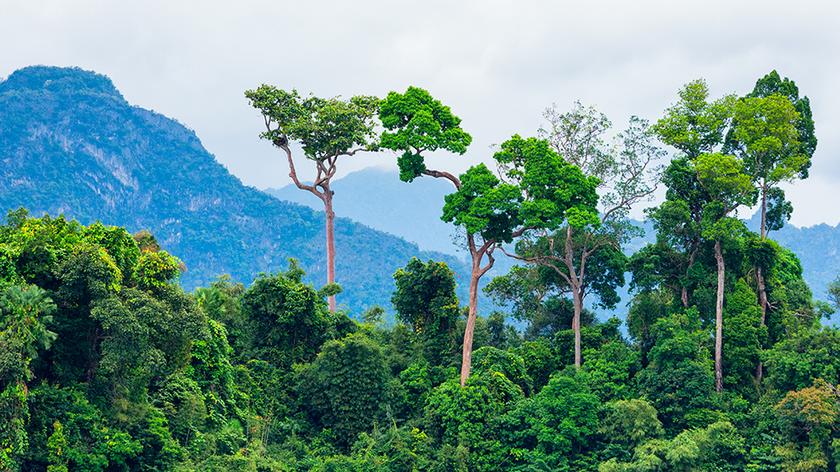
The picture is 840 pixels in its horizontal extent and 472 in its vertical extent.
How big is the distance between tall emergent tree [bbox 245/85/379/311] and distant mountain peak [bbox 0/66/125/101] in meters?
69.2

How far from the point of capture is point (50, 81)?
9244 centimetres

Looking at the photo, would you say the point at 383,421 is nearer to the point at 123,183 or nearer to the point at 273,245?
the point at 273,245

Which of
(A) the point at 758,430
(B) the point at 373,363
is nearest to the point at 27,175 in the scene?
(B) the point at 373,363

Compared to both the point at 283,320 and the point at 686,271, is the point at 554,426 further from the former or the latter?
the point at 283,320

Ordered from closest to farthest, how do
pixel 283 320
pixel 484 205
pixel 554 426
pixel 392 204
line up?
1. pixel 554 426
2. pixel 484 205
3. pixel 283 320
4. pixel 392 204

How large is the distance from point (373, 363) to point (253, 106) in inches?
340

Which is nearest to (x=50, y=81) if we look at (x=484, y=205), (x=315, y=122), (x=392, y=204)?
(x=315, y=122)

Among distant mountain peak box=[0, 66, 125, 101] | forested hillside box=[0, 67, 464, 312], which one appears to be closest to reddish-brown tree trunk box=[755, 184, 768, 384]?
forested hillside box=[0, 67, 464, 312]

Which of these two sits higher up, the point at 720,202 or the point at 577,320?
the point at 720,202

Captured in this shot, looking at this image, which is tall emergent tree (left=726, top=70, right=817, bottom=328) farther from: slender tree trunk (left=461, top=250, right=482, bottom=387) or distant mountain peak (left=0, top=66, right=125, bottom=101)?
distant mountain peak (left=0, top=66, right=125, bottom=101)

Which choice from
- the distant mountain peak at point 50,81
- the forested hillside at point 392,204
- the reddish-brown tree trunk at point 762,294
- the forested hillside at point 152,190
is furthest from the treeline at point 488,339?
the forested hillside at point 392,204

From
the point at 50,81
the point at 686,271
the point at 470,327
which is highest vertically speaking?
the point at 50,81

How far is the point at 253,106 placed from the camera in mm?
28625

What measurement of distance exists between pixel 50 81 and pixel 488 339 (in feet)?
249
